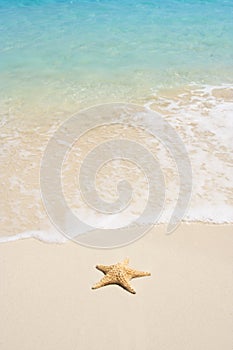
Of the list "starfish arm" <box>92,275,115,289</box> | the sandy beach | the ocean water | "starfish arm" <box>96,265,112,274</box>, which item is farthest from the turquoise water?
"starfish arm" <box>92,275,115,289</box>

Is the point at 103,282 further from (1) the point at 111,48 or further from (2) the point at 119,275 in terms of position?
(1) the point at 111,48

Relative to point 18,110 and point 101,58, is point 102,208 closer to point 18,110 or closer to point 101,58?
point 18,110

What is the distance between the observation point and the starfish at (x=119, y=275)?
10.5 ft

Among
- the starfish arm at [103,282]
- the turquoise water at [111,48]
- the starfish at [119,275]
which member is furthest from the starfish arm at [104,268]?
the turquoise water at [111,48]

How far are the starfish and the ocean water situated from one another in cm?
82

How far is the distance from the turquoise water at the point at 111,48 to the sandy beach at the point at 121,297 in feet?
14.5

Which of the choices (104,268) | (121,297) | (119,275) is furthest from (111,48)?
(121,297)

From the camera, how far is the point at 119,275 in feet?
10.6

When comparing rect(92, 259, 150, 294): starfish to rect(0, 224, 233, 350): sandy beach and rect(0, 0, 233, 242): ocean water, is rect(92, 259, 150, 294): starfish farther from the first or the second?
rect(0, 0, 233, 242): ocean water

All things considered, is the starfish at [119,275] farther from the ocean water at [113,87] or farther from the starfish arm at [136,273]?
the ocean water at [113,87]

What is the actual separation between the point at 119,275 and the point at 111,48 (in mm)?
7990

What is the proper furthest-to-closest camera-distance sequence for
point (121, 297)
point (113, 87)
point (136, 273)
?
point (113, 87) < point (136, 273) < point (121, 297)

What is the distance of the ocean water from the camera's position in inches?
176

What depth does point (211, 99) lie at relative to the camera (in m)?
7.16
